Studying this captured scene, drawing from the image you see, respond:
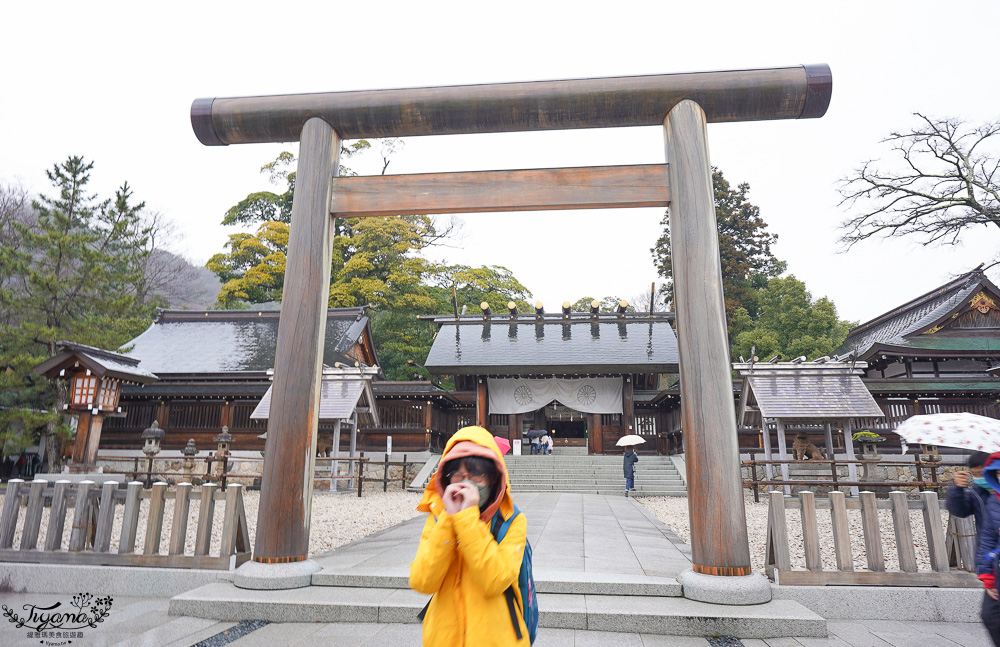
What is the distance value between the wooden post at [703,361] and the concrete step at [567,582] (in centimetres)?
35

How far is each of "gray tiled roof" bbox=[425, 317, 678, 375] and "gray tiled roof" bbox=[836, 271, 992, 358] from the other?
7.61m

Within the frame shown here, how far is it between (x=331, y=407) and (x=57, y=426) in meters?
7.00

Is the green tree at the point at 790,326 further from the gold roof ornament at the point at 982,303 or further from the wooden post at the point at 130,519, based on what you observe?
the wooden post at the point at 130,519

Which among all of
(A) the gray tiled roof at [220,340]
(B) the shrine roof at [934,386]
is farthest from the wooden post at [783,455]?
(A) the gray tiled roof at [220,340]

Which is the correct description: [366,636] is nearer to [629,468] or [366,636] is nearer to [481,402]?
[629,468]

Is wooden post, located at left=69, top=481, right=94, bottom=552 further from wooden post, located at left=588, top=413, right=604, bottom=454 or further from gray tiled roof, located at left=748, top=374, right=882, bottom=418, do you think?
wooden post, located at left=588, top=413, right=604, bottom=454

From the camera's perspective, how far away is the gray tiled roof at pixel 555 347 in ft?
68.6

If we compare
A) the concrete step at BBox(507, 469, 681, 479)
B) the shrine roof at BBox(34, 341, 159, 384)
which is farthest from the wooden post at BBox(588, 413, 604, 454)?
the shrine roof at BBox(34, 341, 159, 384)

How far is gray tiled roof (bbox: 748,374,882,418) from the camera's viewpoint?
1221 cm

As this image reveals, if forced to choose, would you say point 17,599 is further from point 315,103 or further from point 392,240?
point 392,240

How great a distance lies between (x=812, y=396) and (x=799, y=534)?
17.4 ft

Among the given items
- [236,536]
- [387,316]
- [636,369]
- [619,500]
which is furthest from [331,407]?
[387,316]

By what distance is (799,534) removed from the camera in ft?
27.2

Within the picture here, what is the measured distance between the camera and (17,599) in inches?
178
